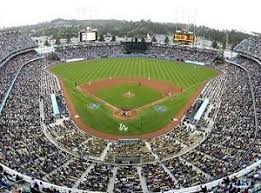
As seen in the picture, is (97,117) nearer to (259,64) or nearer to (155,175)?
(155,175)

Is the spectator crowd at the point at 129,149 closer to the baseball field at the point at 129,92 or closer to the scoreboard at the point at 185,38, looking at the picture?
the baseball field at the point at 129,92

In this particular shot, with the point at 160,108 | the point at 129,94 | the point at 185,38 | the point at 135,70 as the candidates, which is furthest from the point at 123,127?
the point at 185,38

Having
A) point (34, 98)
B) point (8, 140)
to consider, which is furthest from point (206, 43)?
point (8, 140)

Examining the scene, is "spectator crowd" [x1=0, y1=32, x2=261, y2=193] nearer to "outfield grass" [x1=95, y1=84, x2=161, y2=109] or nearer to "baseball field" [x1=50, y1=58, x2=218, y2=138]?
"baseball field" [x1=50, y1=58, x2=218, y2=138]

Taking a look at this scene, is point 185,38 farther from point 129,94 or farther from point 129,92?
point 129,94

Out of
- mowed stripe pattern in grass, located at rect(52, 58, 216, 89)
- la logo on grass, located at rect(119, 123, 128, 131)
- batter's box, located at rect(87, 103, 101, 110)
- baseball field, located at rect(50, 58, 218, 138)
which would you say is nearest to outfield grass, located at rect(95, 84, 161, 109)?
baseball field, located at rect(50, 58, 218, 138)

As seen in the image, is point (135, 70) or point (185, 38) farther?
point (185, 38)
